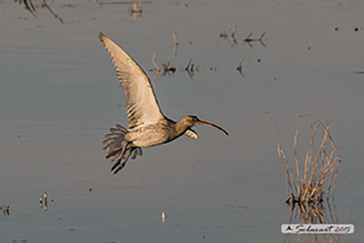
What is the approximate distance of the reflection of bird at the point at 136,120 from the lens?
33.1ft

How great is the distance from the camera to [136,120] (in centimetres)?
1041

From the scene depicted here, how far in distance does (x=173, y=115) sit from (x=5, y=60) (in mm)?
3817

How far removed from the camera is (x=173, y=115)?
1217 centimetres

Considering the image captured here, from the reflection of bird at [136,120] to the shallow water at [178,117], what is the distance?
0.85 ft

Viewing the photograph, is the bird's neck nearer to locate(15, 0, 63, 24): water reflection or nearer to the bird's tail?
Result: the bird's tail

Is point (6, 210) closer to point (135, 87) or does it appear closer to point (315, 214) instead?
point (135, 87)

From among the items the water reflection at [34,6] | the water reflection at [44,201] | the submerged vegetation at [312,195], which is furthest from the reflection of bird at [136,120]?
the water reflection at [34,6]

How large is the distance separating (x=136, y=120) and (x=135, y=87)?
440 mm

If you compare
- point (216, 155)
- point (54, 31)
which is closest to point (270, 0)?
point (54, 31)

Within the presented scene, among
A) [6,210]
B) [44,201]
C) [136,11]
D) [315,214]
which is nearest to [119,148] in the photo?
[44,201]

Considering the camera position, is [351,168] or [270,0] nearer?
[351,168]

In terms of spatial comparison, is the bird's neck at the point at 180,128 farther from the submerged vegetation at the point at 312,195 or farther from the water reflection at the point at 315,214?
the water reflection at the point at 315,214

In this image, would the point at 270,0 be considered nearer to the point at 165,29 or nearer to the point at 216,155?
the point at 165,29

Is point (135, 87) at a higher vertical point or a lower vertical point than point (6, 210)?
higher
